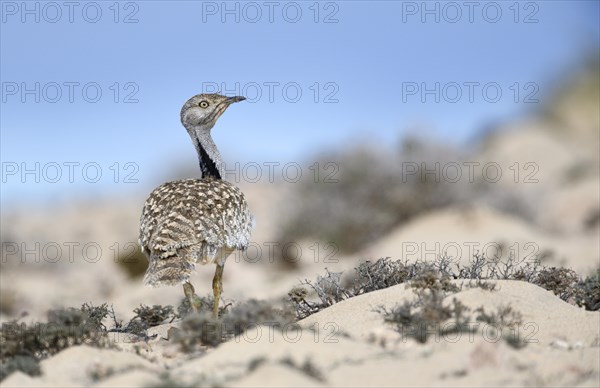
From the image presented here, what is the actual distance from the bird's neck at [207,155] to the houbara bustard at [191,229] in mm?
222

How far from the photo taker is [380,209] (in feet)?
65.8

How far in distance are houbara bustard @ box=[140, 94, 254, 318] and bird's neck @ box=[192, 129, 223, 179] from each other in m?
0.22

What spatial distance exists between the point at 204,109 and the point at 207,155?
529 mm

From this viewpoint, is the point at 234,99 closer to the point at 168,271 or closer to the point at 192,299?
the point at 192,299

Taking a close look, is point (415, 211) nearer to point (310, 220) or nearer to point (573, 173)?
point (310, 220)

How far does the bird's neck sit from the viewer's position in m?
9.84

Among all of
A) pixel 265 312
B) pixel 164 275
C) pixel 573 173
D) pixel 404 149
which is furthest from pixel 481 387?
pixel 573 173

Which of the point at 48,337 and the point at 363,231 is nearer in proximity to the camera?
the point at 48,337

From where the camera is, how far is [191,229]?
820 centimetres

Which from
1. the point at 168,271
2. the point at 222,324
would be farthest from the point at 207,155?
the point at 222,324

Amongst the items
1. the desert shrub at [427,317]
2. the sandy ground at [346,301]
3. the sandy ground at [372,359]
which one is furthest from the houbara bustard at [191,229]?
the desert shrub at [427,317]

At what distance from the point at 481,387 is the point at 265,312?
6.92ft

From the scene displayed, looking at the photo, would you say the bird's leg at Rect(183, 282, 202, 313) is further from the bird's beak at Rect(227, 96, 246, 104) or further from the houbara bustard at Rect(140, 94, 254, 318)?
the bird's beak at Rect(227, 96, 246, 104)

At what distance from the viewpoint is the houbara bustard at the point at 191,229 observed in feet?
25.9
